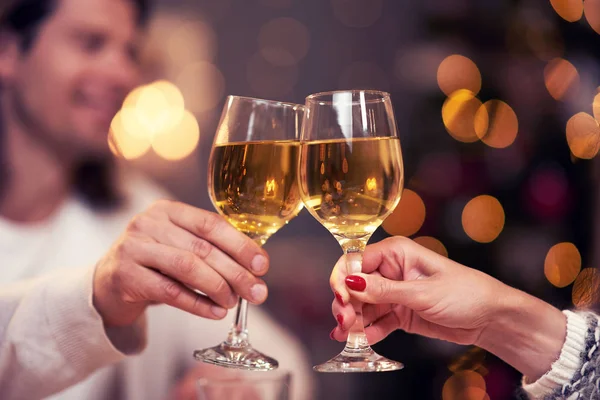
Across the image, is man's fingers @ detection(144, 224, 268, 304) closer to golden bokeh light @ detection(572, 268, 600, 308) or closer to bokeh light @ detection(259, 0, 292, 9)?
golden bokeh light @ detection(572, 268, 600, 308)

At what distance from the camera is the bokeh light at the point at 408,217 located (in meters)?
Result: 2.88

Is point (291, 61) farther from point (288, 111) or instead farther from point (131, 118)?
point (288, 111)

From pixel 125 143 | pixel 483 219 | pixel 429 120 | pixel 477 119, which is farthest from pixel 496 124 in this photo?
pixel 125 143

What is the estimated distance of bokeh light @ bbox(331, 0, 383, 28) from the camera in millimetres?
3305

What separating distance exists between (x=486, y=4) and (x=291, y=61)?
3.05 feet

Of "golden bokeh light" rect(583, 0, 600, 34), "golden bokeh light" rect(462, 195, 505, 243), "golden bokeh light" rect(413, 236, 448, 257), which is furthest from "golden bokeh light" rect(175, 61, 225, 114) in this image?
"golden bokeh light" rect(583, 0, 600, 34)

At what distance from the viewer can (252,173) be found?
0.90 meters

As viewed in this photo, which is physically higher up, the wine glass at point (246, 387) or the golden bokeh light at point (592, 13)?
the golden bokeh light at point (592, 13)

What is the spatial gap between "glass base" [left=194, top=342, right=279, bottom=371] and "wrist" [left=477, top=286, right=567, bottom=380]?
12.8 inches

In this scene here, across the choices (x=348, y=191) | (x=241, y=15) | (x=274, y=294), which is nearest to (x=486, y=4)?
(x=241, y=15)

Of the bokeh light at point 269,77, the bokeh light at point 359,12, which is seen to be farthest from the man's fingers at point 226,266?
the bokeh light at point 359,12

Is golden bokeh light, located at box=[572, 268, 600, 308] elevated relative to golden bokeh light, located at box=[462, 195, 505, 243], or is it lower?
lower

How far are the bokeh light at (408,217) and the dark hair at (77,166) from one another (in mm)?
1193

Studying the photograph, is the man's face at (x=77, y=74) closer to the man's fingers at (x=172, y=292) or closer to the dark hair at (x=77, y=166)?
the dark hair at (x=77, y=166)
